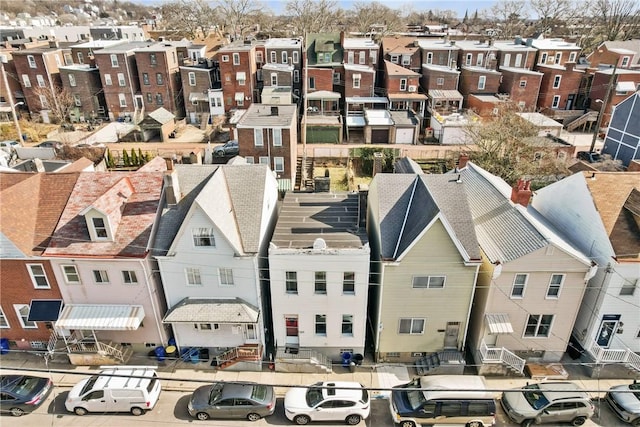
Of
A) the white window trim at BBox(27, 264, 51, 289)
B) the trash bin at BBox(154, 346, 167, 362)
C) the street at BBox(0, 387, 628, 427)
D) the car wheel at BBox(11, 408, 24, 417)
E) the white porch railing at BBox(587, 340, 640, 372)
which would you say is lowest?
the street at BBox(0, 387, 628, 427)

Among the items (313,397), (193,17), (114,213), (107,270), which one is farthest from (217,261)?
(193,17)

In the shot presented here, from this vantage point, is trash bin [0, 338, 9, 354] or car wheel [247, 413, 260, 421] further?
trash bin [0, 338, 9, 354]

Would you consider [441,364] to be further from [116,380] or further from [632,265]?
[116,380]

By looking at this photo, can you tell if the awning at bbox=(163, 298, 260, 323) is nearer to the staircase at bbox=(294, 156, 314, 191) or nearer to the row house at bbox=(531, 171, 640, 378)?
the row house at bbox=(531, 171, 640, 378)

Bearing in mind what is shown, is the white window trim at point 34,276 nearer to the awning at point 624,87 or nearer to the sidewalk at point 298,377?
the sidewalk at point 298,377

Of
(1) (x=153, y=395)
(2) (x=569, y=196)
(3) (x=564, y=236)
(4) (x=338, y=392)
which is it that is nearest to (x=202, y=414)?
(1) (x=153, y=395)

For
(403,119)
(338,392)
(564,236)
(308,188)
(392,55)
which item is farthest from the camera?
(392,55)

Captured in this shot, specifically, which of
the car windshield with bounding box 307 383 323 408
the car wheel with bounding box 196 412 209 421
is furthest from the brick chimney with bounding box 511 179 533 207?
the car wheel with bounding box 196 412 209 421
